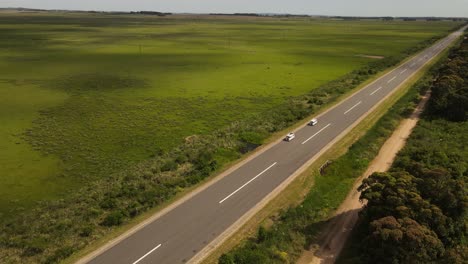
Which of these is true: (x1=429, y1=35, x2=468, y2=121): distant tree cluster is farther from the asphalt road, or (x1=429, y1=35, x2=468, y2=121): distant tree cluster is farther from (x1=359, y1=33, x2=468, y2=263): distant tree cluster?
(x1=359, y1=33, x2=468, y2=263): distant tree cluster

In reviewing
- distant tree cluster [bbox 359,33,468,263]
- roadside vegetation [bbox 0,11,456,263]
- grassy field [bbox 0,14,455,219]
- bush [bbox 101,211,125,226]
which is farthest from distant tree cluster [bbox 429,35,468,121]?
bush [bbox 101,211,125,226]

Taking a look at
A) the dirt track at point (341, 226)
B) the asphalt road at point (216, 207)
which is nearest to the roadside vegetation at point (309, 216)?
the dirt track at point (341, 226)

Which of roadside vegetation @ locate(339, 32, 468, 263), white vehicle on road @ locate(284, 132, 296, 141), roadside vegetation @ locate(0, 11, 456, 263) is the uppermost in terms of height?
roadside vegetation @ locate(339, 32, 468, 263)

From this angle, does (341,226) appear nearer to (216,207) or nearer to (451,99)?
(216,207)

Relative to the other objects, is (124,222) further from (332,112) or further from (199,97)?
(199,97)

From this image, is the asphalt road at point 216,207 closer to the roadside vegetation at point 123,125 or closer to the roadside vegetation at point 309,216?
the roadside vegetation at point 123,125

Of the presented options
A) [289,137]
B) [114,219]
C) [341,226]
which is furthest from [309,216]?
[289,137]

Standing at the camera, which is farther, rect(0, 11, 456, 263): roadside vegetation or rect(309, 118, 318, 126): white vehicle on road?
rect(309, 118, 318, 126): white vehicle on road
